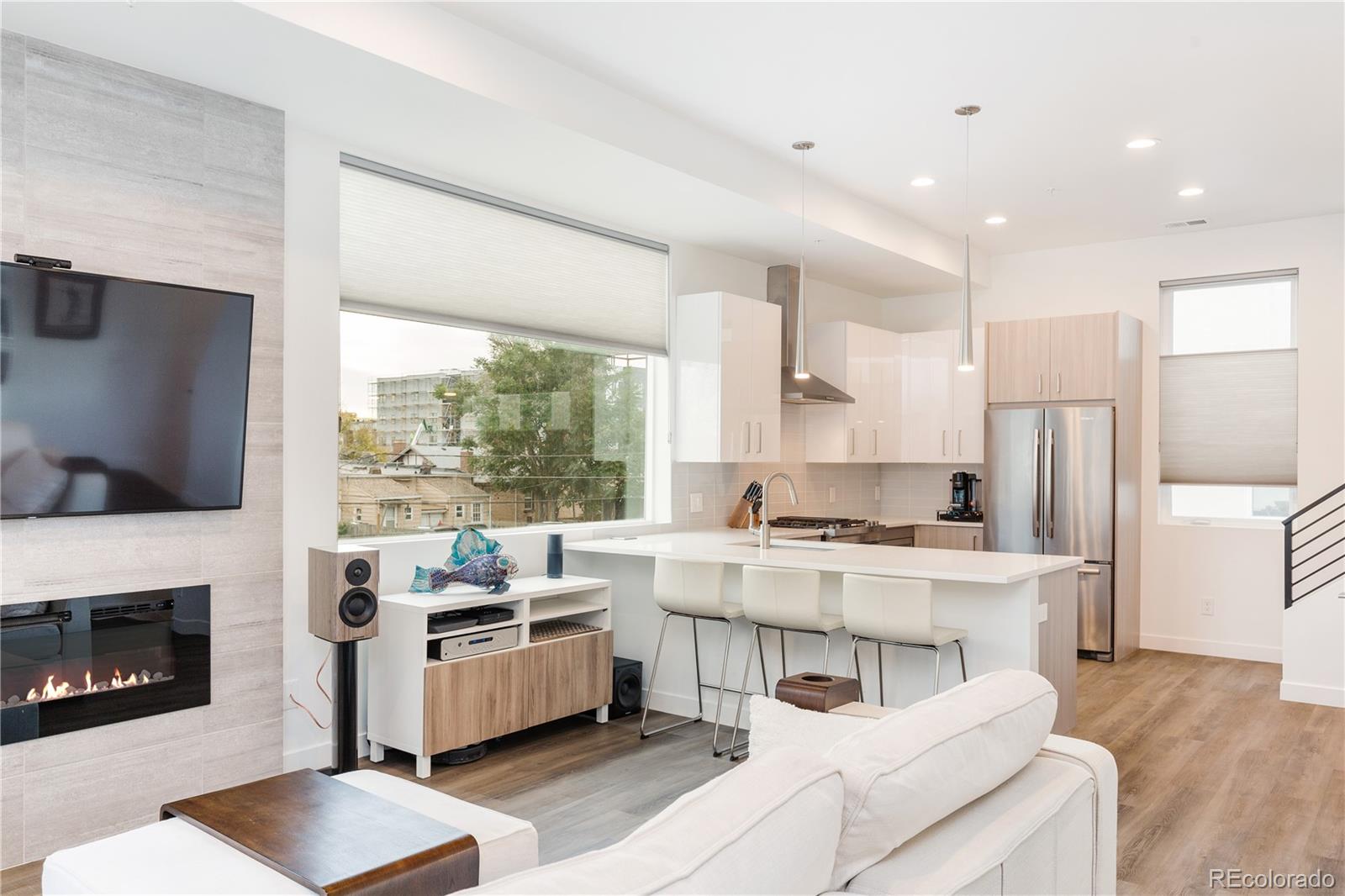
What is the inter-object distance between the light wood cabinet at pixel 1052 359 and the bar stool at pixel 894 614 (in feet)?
10.5

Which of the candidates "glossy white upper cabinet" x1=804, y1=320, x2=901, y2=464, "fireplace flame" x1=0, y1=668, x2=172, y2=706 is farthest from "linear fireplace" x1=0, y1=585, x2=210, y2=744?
"glossy white upper cabinet" x1=804, y1=320, x2=901, y2=464

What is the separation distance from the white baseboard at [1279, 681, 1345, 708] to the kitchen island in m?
1.82

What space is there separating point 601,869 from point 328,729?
3.29 metres

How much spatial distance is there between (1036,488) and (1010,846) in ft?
17.8

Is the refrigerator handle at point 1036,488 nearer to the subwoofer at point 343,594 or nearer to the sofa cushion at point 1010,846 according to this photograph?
the subwoofer at point 343,594

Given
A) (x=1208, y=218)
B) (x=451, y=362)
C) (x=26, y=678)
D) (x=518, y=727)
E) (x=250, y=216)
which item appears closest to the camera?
(x=26, y=678)

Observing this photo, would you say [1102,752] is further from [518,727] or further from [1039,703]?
[518,727]

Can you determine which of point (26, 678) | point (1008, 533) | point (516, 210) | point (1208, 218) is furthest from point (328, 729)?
point (1208, 218)

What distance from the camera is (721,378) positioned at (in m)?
5.64

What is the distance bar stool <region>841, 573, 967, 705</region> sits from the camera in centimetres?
370

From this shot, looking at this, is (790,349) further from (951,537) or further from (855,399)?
(951,537)

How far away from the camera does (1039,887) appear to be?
1525mm

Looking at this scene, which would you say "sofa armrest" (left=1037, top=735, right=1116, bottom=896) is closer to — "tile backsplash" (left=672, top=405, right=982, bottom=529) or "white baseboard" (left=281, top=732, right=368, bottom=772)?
"white baseboard" (left=281, top=732, right=368, bottom=772)

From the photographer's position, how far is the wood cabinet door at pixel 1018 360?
6594mm
